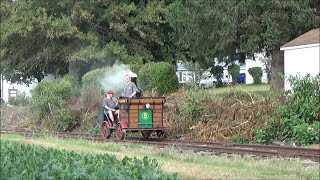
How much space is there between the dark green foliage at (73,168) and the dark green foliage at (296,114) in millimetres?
9463

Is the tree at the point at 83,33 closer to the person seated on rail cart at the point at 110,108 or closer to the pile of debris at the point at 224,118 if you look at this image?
the pile of debris at the point at 224,118

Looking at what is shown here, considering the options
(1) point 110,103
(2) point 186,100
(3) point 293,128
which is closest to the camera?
(3) point 293,128

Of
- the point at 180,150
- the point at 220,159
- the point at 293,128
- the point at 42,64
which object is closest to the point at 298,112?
the point at 293,128

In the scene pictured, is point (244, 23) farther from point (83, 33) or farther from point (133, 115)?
point (83, 33)

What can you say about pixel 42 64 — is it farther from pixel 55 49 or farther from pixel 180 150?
pixel 180 150

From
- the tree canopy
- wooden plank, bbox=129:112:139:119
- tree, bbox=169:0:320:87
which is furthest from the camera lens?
the tree canopy

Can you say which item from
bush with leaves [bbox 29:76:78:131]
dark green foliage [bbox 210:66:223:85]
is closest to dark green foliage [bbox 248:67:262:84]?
dark green foliage [bbox 210:66:223:85]

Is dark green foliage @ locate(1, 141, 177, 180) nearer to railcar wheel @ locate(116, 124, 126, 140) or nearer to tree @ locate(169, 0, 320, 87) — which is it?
railcar wheel @ locate(116, 124, 126, 140)

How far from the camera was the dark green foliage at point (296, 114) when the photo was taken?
18169 millimetres

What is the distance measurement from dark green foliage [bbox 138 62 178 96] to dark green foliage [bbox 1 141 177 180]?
55.6 feet

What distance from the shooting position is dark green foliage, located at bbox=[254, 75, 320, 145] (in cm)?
1817

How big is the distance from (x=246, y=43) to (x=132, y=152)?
46.3 ft

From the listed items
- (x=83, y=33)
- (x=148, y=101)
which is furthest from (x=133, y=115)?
(x=83, y=33)

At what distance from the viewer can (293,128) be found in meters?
17.8
